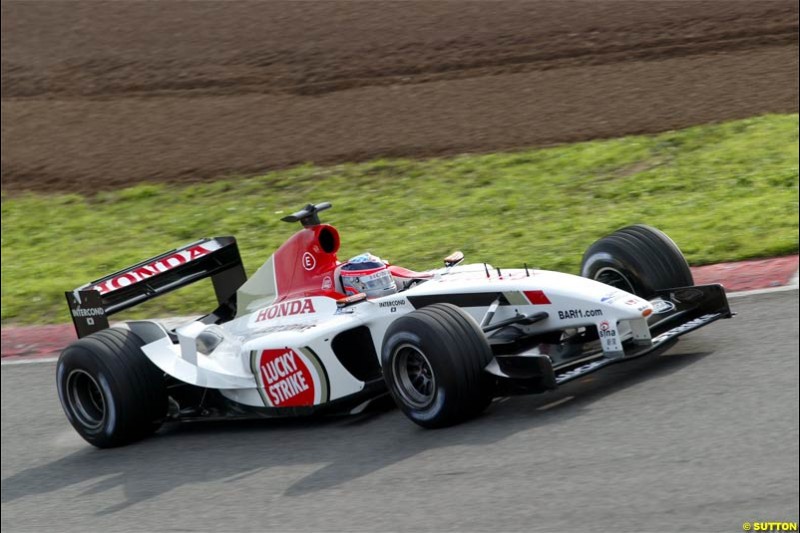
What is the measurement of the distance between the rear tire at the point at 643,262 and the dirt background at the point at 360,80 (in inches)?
273

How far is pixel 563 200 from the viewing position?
1248 cm

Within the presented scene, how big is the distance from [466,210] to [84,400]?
200 inches

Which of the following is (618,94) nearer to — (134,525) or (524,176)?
(524,176)

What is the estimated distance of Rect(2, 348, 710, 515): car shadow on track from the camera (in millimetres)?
6781

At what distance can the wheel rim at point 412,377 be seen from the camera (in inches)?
274

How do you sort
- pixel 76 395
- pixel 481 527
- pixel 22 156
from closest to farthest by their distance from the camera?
1. pixel 481 527
2. pixel 76 395
3. pixel 22 156

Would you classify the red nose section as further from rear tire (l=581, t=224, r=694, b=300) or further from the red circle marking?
rear tire (l=581, t=224, r=694, b=300)

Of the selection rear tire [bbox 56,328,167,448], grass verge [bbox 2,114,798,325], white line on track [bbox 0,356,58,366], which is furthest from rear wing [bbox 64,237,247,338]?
white line on track [bbox 0,356,58,366]

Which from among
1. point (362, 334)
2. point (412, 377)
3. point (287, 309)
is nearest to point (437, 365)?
point (412, 377)

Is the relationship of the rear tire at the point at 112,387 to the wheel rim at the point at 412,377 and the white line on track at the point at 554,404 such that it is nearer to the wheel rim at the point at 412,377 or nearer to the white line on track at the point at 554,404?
the wheel rim at the point at 412,377

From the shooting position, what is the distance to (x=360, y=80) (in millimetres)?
18953

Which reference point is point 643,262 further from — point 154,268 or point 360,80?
point 360,80

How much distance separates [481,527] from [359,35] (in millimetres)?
16199

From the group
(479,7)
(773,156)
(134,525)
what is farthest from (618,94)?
(134,525)
